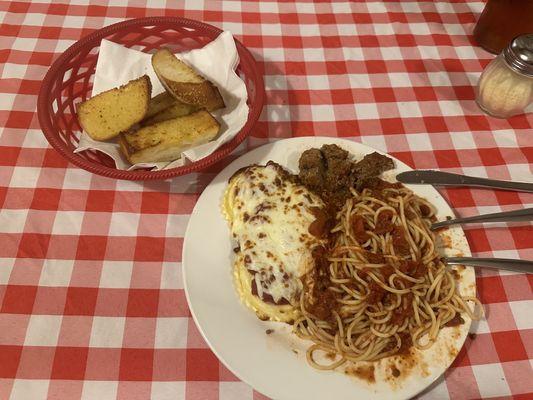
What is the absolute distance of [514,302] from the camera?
1.76m

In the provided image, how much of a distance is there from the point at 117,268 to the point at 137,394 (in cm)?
48

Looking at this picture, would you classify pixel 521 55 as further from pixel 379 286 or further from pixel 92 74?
A: pixel 92 74

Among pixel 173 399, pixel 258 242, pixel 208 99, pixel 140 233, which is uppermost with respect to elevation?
pixel 208 99

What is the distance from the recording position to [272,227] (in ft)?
5.26

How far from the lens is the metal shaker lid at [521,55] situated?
1.93m

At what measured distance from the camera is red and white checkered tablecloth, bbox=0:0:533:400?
1538 mm

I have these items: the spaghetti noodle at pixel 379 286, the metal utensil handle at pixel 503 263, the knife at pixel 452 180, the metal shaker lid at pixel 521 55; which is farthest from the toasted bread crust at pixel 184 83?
the metal shaker lid at pixel 521 55

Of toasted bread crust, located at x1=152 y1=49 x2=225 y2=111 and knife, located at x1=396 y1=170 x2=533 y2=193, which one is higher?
toasted bread crust, located at x1=152 y1=49 x2=225 y2=111

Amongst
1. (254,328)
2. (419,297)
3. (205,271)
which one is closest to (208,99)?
(205,271)

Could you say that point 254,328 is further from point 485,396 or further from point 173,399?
point 485,396

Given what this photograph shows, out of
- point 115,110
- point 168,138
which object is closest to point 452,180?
point 168,138

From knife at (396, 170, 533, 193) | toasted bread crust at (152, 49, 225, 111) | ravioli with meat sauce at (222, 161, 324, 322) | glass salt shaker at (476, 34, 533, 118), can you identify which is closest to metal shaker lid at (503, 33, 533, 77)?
glass salt shaker at (476, 34, 533, 118)

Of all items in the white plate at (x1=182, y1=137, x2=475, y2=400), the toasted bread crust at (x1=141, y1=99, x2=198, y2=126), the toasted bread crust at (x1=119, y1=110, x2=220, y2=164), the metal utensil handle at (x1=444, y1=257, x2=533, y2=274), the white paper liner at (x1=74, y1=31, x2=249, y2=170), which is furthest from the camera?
the white paper liner at (x1=74, y1=31, x2=249, y2=170)

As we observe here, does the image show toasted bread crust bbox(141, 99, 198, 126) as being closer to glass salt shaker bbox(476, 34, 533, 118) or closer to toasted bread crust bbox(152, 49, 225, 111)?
toasted bread crust bbox(152, 49, 225, 111)
